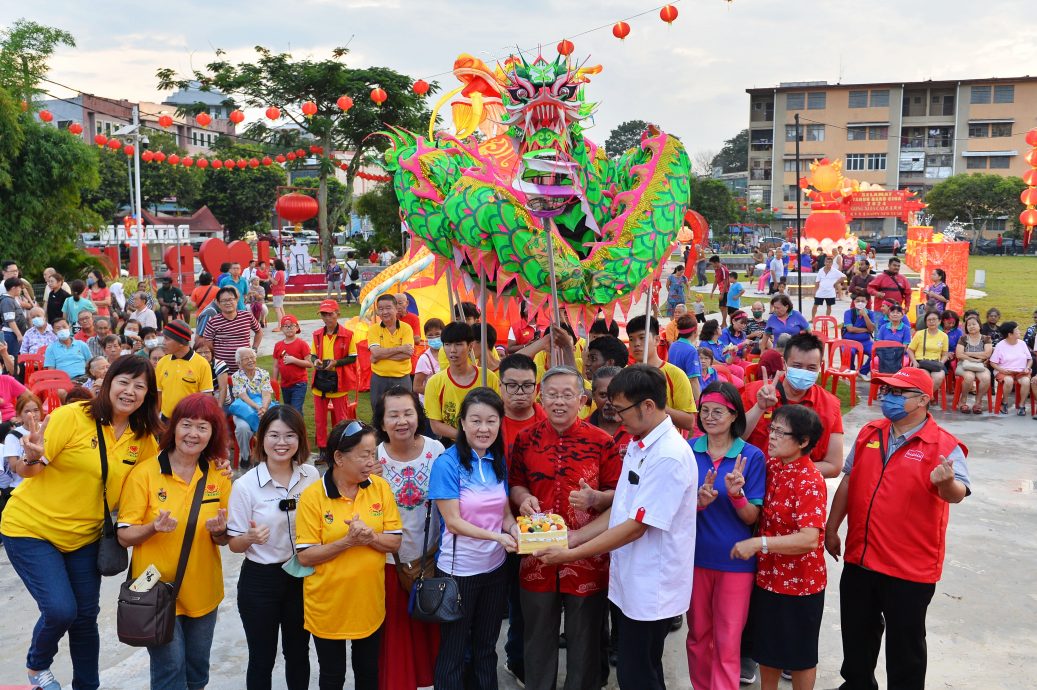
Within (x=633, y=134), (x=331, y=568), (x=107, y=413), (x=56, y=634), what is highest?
(x=633, y=134)

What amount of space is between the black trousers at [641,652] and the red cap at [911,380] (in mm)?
1328

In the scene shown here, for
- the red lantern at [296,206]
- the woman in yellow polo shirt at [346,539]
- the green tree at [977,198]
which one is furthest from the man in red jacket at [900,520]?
the green tree at [977,198]

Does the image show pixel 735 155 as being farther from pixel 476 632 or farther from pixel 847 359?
pixel 476 632

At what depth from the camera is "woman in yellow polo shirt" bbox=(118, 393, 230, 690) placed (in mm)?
3312

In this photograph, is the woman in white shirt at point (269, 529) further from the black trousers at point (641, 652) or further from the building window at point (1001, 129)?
the building window at point (1001, 129)

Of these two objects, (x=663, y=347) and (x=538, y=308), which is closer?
(x=538, y=308)

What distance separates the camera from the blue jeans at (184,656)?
3.37 metres

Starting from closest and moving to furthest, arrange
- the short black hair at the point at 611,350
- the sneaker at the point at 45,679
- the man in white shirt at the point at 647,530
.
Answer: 1. the man in white shirt at the point at 647,530
2. the sneaker at the point at 45,679
3. the short black hair at the point at 611,350

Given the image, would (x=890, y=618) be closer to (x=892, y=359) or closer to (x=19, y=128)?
(x=892, y=359)

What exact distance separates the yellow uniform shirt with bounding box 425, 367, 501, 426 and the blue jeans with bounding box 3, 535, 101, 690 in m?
1.89

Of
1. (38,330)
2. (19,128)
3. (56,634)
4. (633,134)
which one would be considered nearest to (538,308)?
(56,634)

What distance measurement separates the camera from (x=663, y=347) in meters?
7.55

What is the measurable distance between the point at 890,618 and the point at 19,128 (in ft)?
64.3

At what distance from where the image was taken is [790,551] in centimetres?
333
